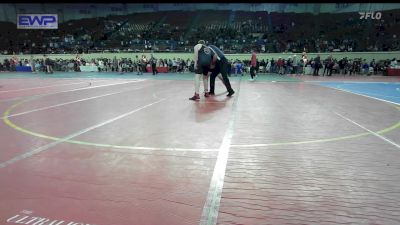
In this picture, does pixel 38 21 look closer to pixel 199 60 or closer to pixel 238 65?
pixel 238 65

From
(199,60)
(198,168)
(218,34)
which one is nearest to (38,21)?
(218,34)

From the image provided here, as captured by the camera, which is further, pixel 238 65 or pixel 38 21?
pixel 38 21

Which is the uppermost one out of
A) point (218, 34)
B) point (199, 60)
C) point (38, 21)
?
point (38, 21)

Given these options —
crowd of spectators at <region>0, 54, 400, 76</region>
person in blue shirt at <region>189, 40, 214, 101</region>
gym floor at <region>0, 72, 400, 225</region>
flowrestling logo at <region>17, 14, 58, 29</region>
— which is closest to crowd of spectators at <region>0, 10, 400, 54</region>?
crowd of spectators at <region>0, 54, 400, 76</region>

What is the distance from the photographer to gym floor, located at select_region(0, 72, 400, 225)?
9.31 feet

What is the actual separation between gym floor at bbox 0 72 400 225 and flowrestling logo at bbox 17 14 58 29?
23359 millimetres

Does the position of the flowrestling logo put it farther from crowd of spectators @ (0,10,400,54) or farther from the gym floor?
the gym floor

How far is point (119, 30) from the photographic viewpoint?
3631cm

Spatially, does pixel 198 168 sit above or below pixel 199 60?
below

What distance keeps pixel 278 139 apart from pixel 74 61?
28272 millimetres

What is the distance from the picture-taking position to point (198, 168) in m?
3.94

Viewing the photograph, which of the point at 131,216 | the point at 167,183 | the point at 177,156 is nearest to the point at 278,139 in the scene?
the point at 177,156

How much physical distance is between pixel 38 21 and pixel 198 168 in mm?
29487

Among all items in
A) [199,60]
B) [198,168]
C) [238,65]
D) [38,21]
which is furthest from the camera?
[38,21]
